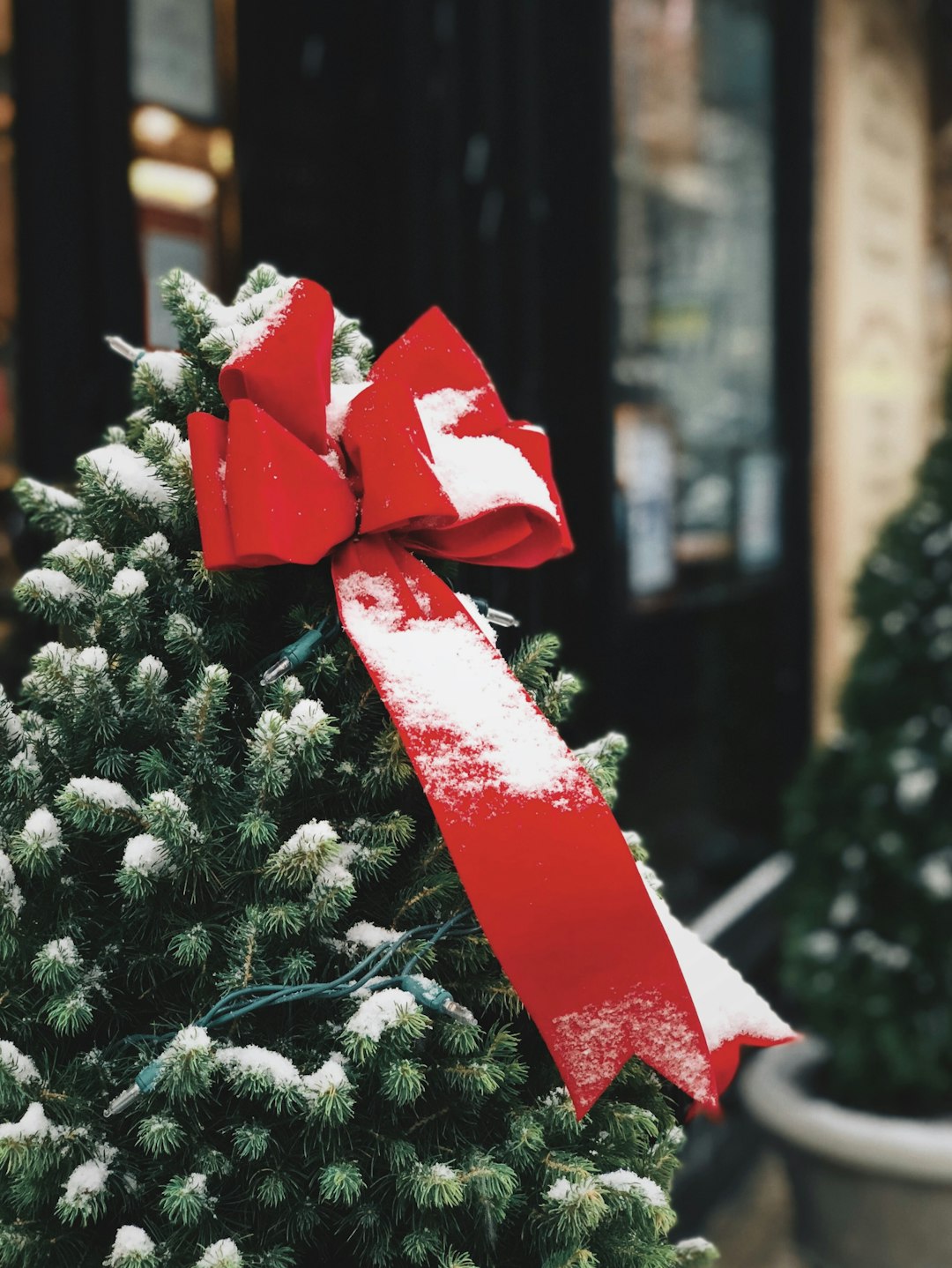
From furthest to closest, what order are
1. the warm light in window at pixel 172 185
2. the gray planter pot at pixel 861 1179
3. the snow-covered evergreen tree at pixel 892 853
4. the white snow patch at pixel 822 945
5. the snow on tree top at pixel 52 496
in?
the white snow patch at pixel 822 945, the snow-covered evergreen tree at pixel 892 853, the gray planter pot at pixel 861 1179, the warm light in window at pixel 172 185, the snow on tree top at pixel 52 496

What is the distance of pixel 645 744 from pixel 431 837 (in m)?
2.82

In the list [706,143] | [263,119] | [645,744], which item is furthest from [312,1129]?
[706,143]

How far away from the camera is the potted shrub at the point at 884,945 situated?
9.07 feet

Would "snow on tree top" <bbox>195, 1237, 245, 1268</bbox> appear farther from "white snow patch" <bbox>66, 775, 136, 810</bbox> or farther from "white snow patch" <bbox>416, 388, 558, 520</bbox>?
"white snow patch" <bbox>416, 388, 558, 520</bbox>

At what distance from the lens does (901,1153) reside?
8.84ft

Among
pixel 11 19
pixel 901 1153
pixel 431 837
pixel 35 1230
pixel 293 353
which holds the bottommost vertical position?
pixel 901 1153

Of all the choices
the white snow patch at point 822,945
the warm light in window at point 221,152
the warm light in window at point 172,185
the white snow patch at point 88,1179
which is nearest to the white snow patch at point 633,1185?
the white snow patch at point 88,1179

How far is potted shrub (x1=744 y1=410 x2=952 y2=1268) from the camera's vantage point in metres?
2.77

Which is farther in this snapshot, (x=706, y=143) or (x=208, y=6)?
(x=706, y=143)

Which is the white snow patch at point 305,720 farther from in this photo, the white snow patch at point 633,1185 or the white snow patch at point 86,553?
the white snow patch at point 633,1185

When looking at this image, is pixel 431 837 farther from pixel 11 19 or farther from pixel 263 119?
pixel 263 119

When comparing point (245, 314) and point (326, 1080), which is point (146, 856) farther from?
point (245, 314)

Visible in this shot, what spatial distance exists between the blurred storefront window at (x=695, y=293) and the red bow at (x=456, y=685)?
97.5 inches

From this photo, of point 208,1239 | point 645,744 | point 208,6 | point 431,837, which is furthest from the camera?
point 645,744
